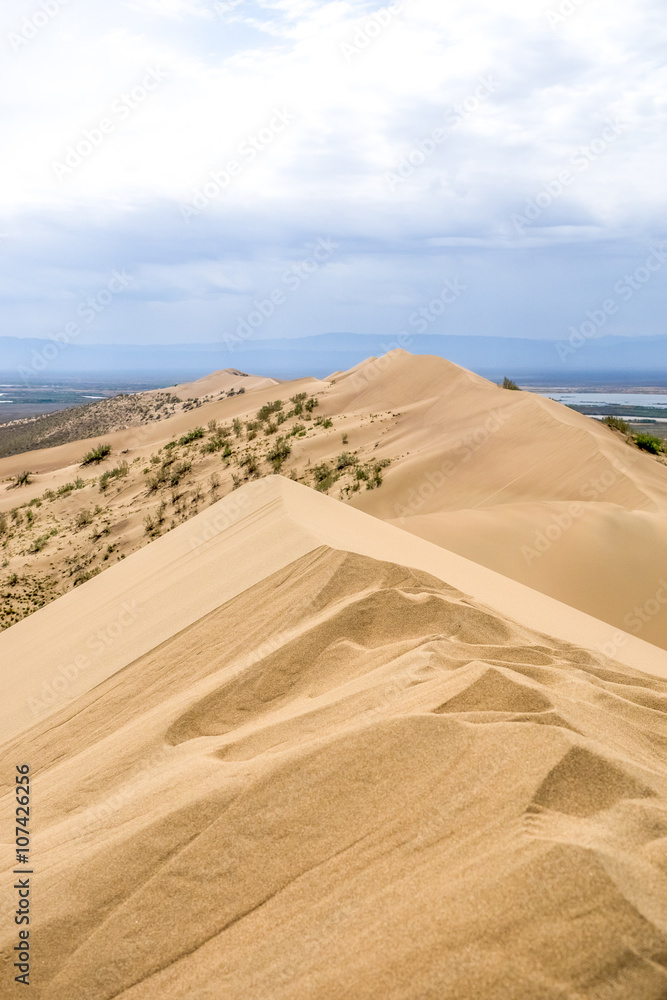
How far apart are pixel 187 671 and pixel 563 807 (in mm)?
2734

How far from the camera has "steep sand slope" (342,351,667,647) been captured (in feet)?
28.4

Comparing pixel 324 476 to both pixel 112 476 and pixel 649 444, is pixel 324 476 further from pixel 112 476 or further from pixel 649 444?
pixel 649 444

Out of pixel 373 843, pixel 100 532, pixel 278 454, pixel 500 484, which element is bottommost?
pixel 100 532

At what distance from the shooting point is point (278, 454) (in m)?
17.2

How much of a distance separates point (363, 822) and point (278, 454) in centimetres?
1509

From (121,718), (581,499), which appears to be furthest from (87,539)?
(121,718)

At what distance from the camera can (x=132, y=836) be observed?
2.51m

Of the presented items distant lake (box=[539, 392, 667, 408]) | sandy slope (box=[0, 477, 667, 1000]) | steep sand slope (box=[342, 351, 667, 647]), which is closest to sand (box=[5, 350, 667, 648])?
steep sand slope (box=[342, 351, 667, 647])

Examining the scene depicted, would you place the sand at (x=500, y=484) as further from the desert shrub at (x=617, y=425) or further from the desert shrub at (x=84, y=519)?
the desert shrub at (x=84, y=519)

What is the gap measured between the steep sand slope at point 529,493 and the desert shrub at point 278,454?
237 centimetres

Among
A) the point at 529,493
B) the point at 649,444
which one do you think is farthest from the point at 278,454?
the point at 649,444

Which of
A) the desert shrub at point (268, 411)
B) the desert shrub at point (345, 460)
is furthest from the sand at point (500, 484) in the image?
the desert shrub at point (268, 411)

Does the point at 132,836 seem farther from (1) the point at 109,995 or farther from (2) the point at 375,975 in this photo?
(2) the point at 375,975

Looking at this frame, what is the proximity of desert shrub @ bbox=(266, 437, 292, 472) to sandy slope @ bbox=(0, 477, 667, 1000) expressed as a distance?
40.5 ft
